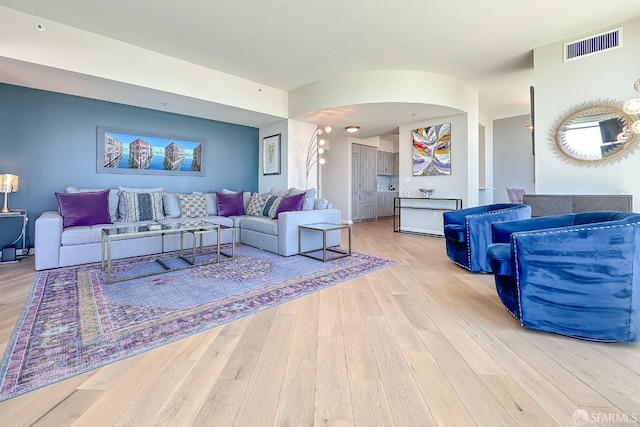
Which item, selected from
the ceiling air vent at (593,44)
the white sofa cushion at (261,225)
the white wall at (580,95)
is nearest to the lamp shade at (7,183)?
the white sofa cushion at (261,225)

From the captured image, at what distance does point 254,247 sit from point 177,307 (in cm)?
240

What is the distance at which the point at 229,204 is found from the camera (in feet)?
17.5

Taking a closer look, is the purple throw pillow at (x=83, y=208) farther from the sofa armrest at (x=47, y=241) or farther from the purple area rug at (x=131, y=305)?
the purple area rug at (x=131, y=305)

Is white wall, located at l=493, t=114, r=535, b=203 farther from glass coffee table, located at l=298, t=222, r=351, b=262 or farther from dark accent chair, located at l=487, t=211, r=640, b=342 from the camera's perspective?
dark accent chair, located at l=487, t=211, r=640, b=342

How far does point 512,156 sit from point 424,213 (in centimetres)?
373

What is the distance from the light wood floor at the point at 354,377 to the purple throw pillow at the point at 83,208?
176 cm

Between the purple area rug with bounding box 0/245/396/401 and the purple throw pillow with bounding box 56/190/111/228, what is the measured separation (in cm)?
67

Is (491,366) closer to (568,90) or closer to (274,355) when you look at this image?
(274,355)

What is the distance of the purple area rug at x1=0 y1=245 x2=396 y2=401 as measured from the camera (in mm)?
1615

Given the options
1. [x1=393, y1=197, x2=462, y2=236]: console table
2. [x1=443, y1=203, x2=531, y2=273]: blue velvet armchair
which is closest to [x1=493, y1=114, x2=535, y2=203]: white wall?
[x1=393, y1=197, x2=462, y2=236]: console table

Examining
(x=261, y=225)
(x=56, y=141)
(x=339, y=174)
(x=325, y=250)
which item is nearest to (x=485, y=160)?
(x=339, y=174)

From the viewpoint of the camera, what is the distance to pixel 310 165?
6.39 meters

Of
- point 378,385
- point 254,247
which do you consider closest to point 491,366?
point 378,385

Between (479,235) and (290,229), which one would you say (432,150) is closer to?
(479,235)
